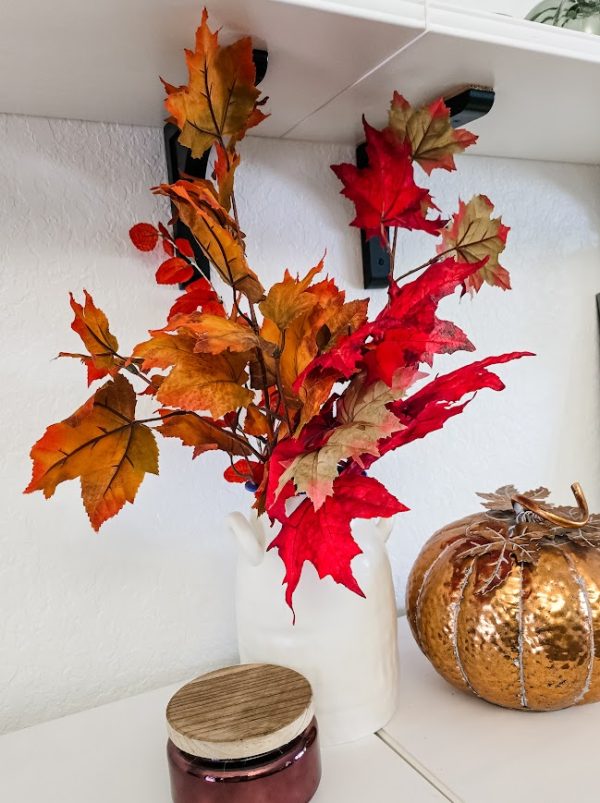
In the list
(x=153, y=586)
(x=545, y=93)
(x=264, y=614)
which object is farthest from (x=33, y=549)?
(x=545, y=93)

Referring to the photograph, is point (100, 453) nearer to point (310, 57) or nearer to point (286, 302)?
point (286, 302)

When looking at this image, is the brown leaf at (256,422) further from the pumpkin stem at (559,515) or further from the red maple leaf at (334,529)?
the pumpkin stem at (559,515)

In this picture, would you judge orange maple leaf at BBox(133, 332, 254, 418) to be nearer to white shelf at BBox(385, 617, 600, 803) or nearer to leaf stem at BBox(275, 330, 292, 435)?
leaf stem at BBox(275, 330, 292, 435)

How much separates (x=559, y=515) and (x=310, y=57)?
422 millimetres

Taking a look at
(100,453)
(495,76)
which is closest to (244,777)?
(100,453)

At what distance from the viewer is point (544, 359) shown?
2.97ft

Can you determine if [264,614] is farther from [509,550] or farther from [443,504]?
[443,504]

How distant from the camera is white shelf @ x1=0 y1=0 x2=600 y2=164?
1.44 feet

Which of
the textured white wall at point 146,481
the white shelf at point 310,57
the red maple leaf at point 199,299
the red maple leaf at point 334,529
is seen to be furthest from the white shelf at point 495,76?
the red maple leaf at point 334,529

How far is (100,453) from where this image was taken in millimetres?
486

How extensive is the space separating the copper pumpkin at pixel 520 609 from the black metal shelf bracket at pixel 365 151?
0.93 feet

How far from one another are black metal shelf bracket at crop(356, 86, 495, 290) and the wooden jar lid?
42cm

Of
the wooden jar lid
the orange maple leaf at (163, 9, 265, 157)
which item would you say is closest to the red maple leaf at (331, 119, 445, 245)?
the orange maple leaf at (163, 9, 265, 157)

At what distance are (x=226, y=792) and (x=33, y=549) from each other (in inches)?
11.1
